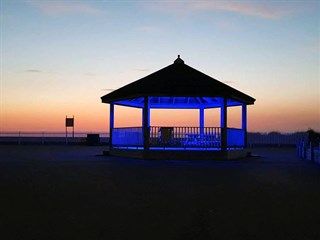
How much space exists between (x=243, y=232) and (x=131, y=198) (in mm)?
3111

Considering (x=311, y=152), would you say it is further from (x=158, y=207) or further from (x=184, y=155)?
(x=158, y=207)

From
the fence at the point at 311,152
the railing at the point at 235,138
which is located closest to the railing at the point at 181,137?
the railing at the point at 235,138

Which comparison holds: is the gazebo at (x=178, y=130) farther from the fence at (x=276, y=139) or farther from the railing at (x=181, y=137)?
the fence at (x=276, y=139)

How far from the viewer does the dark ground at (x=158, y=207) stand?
5.75m

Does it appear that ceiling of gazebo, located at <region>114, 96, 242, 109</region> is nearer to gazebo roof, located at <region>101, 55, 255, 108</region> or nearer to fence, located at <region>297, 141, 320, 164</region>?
gazebo roof, located at <region>101, 55, 255, 108</region>

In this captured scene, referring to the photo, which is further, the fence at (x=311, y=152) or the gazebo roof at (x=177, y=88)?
the gazebo roof at (x=177, y=88)

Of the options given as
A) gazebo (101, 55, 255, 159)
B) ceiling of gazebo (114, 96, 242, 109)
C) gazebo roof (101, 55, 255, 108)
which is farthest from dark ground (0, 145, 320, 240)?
ceiling of gazebo (114, 96, 242, 109)

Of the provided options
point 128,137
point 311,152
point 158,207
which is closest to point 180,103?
point 128,137

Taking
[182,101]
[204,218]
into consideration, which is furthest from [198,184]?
[182,101]

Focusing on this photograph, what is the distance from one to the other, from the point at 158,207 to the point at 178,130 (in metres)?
12.9

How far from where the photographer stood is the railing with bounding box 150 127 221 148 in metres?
20.0

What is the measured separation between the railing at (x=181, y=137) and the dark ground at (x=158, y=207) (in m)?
7.65

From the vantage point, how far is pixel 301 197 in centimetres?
877

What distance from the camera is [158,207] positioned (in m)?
7.46
